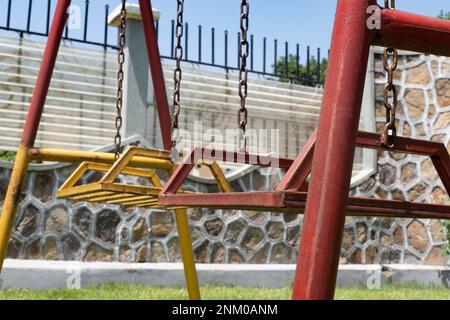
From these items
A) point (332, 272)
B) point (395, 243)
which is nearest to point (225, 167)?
point (395, 243)

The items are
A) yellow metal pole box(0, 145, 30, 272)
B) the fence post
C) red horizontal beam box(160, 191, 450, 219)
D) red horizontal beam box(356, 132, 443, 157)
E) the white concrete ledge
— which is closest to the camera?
red horizontal beam box(160, 191, 450, 219)

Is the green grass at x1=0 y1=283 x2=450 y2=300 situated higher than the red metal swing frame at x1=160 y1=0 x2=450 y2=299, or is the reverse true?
the red metal swing frame at x1=160 y1=0 x2=450 y2=299

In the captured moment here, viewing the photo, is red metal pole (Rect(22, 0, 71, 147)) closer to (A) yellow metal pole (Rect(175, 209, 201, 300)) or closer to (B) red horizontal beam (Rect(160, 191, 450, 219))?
(A) yellow metal pole (Rect(175, 209, 201, 300))

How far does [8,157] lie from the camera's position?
6438 millimetres

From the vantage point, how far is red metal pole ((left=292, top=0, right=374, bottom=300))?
2.48 ft

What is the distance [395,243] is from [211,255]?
220 centimetres

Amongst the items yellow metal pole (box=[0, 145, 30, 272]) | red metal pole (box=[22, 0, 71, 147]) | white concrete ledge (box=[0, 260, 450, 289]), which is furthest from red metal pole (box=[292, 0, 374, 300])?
white concrete ledge (box=[0, 260, 450, 289])

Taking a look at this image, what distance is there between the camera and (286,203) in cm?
95

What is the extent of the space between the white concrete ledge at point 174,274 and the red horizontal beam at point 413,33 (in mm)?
3816

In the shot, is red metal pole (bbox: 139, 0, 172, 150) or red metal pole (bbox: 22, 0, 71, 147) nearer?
red metal pole (bbox: 22, 0, 71, 147)

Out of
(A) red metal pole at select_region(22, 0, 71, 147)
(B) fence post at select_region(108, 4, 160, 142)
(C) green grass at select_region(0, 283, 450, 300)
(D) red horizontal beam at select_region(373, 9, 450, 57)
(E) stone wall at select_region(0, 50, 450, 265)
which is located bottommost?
(C) green grass at select_region(0, 283, 450, 300)

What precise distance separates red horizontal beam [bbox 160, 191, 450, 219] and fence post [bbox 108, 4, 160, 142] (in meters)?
3.83

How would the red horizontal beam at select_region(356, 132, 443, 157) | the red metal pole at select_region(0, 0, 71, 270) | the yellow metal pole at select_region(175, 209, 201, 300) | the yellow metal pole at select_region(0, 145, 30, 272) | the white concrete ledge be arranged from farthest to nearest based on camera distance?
the white concrete ledge, the yellow metal pole at select_region(175, 209, 201, 300), the red metal pole at select_region(0, 0, 71, 270), the yellow metal pole at select_region(0, 145, 30, 272), the red horizontal beam at select_region(356, 132, 443, 157)

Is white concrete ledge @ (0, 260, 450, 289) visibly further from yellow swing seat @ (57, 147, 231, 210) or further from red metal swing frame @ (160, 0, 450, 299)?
red metal swing frame @ (160, 0, 450, 299)
